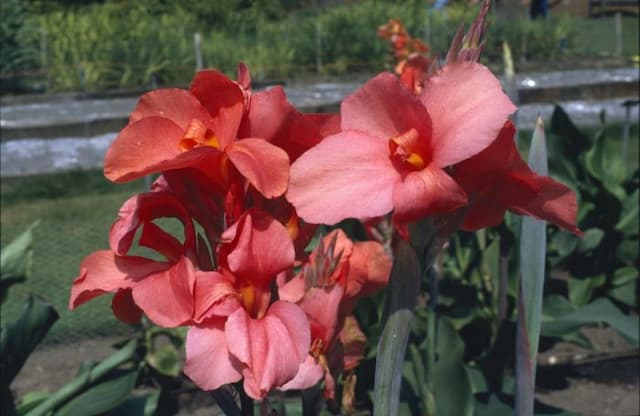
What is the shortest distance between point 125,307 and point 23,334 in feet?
4.38

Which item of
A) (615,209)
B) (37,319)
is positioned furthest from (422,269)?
(615,209)

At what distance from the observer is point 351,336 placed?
1188mm

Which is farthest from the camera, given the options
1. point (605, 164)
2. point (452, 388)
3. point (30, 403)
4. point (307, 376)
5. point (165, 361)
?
point (605, 164)

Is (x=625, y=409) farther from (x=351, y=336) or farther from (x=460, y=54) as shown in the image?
(x=460, y=54)

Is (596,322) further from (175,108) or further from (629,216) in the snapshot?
(175,108)

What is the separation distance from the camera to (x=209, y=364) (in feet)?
2.79

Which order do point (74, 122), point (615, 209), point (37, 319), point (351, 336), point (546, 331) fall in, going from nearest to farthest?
point (351, 336) < point (37, 319) < point (546, 331) < point (615, 209) < point (74, 122)

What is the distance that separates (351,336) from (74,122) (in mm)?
4165

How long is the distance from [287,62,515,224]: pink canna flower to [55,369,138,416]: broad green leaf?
1475 millimetres

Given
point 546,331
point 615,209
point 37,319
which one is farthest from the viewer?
point 615,209

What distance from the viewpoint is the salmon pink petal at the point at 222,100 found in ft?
3.00

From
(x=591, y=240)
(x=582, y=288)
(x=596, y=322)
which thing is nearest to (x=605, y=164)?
(x=591, y=240)

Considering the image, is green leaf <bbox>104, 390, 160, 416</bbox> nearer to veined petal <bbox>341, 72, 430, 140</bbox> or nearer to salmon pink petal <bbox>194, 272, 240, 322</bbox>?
salmon pink petal <bbox>194, 272, 240, 322</bbox>

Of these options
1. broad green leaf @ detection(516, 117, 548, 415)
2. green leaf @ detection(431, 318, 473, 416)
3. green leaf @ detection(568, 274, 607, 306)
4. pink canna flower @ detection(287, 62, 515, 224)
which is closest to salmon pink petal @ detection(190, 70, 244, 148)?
pink canna flower @ detection(287, 62, 515, 224)
